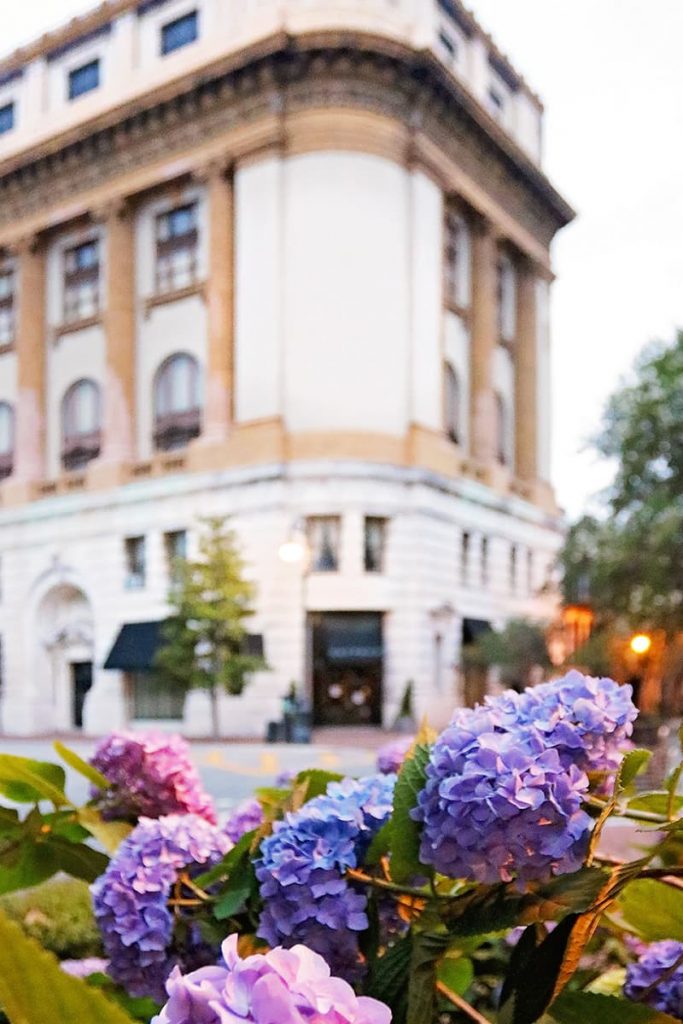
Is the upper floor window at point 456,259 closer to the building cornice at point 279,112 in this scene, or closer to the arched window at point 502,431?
the building cornice at point 279,112

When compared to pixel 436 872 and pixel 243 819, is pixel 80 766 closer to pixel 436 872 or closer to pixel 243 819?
pixel 243 819

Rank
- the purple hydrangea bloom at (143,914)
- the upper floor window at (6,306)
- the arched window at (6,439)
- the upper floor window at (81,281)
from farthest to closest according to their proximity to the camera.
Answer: the upper floor window at (6,306), the arched window at (6,439), the upper floor window at (81,281), the purple hydrangea bloom at (143,914)

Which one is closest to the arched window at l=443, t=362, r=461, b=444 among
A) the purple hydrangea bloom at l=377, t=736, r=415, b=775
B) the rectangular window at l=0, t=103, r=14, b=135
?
the rectangular window at l=0, t=103, r=14, b=135

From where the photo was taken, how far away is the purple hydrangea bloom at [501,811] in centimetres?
98

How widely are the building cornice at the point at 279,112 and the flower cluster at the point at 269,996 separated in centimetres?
2659

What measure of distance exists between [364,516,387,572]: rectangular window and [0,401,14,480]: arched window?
12174 millimetres

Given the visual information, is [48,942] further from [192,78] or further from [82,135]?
[82,135]

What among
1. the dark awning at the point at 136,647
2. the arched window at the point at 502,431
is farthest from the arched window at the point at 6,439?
the arched window at the point at 502,431

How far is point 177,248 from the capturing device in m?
28.3

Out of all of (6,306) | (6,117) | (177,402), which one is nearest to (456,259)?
(177,402)

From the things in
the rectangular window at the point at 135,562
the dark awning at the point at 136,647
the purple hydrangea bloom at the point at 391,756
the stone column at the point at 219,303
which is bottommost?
the dark awning at the point at 136,647

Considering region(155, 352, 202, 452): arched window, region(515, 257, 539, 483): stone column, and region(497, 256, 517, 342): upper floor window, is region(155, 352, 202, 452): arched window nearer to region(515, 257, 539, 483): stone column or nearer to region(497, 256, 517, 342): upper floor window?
region(497, 256, 517, 342): upper floor window

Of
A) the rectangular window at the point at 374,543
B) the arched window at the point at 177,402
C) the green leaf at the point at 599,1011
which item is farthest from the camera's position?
the arched window at the point at 177,402

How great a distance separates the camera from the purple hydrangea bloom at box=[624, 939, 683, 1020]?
1.07 m
